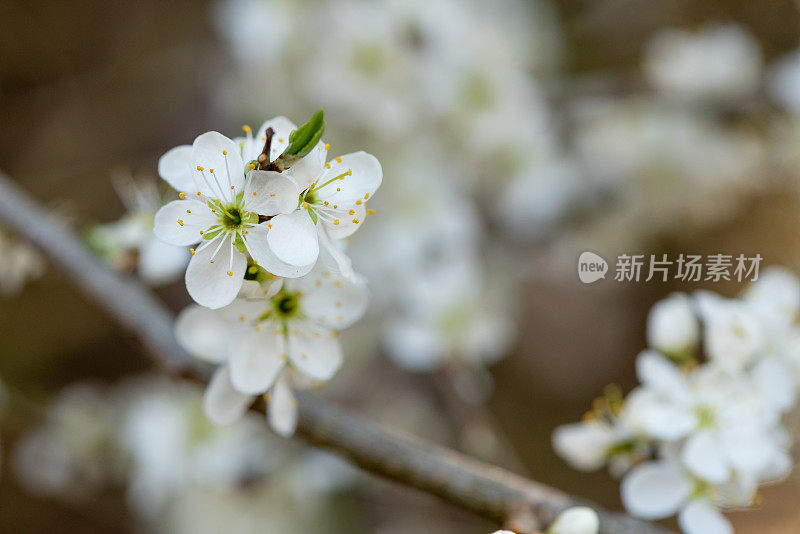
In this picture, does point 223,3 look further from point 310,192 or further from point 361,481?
point 310,192

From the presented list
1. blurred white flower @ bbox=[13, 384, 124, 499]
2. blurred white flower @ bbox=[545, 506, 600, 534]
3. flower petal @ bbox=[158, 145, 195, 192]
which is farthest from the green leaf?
blurred white flower @ bbox=[13, 384, 124, 499]

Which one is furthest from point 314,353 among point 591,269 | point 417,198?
point 417,198

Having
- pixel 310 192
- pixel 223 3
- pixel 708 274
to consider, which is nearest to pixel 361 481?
pixel 708 274

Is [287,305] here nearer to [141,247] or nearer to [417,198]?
[141,247]

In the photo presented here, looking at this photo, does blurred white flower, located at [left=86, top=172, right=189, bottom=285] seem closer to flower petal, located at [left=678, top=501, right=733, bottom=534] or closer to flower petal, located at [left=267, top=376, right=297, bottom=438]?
flower petal, located at [left=267, top=376, right=297, bottom=438]

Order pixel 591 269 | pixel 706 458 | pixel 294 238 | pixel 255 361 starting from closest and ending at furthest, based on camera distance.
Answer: pixel 294 238
pixel 255 361
pixel 706 458
pixel 591 269

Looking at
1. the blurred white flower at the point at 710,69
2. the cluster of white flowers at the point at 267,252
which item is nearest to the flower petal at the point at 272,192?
the cluster of white flowers at the point at 267,252
